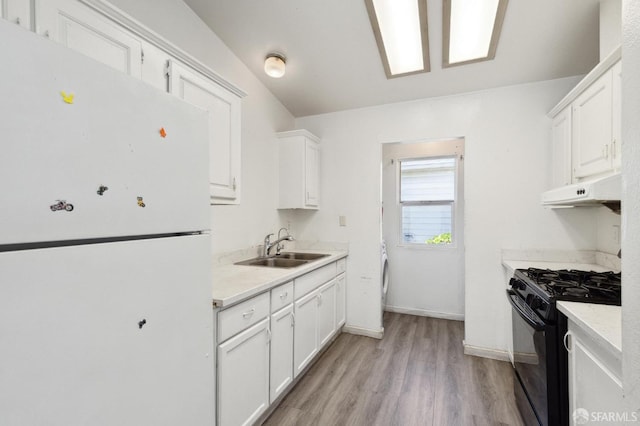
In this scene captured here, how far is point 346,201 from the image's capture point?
321 centimetres

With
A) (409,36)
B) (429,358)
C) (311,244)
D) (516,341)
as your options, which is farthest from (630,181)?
(311,244)

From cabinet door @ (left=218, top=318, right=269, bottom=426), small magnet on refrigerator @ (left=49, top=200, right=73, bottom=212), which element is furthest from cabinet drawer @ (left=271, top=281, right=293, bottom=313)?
small magnet on refrigerator @ (left=49, top=200, right=73, bottom=212)

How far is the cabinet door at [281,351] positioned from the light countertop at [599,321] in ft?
4.93

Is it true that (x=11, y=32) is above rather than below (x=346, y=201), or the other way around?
above

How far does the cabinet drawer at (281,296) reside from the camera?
185 centimetres

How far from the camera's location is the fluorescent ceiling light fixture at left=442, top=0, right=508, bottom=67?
1971 mm

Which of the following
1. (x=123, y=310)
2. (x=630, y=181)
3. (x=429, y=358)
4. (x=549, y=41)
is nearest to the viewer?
(x=630, y=181)

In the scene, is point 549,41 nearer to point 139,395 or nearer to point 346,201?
point 346,201

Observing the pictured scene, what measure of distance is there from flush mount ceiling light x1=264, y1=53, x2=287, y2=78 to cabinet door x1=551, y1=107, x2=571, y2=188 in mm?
2201

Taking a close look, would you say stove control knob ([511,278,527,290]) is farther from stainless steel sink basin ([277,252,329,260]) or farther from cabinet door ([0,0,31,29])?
cabinet door ([0,0,31,29])

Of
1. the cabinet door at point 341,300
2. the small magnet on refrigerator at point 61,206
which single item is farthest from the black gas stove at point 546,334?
the small magnet on refrigerator at point 61,206

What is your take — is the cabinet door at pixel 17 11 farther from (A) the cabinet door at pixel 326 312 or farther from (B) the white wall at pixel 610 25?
(B) the white wall at pixel 610 25

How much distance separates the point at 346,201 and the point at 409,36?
1.61 metres

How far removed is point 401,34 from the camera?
7.39 feet
